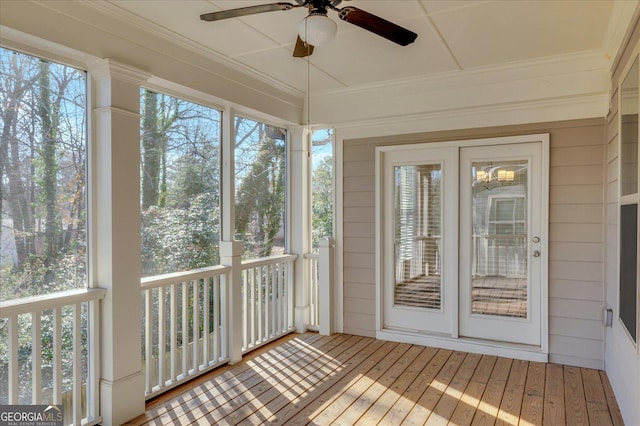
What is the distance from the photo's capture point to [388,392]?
298 cm

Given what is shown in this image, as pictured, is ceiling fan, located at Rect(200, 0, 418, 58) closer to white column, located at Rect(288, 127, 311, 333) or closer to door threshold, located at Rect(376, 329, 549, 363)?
white column, located at Rect(288, 127, 311, 333)

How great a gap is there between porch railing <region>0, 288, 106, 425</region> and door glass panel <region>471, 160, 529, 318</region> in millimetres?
3114

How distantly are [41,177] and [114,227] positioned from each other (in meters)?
0.47

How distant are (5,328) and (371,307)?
3.07 meters

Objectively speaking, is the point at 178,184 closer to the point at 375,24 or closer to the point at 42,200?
the point at 42,200

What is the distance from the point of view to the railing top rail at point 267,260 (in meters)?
3.85

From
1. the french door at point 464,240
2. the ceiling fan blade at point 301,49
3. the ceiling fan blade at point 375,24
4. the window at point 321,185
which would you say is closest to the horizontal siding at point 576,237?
the french door at point 464,240

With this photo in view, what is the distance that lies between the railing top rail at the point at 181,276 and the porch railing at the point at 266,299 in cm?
37

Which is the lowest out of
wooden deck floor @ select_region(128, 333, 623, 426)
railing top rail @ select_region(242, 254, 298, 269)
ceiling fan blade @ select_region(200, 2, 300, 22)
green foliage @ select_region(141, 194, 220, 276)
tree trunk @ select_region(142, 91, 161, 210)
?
wooden deck floor @ select_region(128, 333, 623, 426)

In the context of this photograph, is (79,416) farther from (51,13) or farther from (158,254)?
(51,13)

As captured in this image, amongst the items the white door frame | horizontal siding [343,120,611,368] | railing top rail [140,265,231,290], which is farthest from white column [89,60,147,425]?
horizontal siding [343,120,611,368]

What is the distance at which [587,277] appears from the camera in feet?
11.0

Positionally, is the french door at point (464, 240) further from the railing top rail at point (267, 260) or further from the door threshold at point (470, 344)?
the railing top rail at point (267, 260)

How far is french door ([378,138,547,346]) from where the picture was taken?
3617mm
